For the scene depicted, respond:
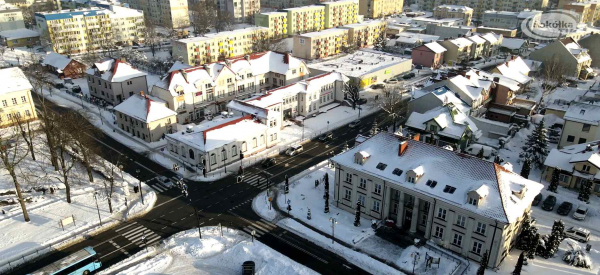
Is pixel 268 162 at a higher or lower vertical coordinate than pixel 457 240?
lower

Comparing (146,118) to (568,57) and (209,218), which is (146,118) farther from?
(568,57)

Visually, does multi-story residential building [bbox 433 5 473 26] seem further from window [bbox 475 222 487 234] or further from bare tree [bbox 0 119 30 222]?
bare tree [bbox 0 119 30 222]

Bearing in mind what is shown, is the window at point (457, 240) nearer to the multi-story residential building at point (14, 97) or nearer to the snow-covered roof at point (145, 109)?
the snow-covered roof at point (145, 109)

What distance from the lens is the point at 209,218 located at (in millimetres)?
58375

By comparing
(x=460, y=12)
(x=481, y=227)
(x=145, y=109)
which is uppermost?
(x=460, y=12)

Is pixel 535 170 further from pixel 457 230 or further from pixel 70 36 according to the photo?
pixel 70 36

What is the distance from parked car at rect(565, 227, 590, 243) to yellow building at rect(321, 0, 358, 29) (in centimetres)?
14699

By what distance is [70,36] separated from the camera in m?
150

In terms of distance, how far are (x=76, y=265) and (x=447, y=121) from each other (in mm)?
62216

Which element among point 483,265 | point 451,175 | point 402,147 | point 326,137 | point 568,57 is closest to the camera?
point 483,265

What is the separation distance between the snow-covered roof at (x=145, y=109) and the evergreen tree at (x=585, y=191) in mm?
68856

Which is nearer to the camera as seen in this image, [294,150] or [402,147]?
[402,147]

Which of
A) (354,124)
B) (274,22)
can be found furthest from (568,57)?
(274,22)

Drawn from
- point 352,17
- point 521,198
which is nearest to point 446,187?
point 521,198
